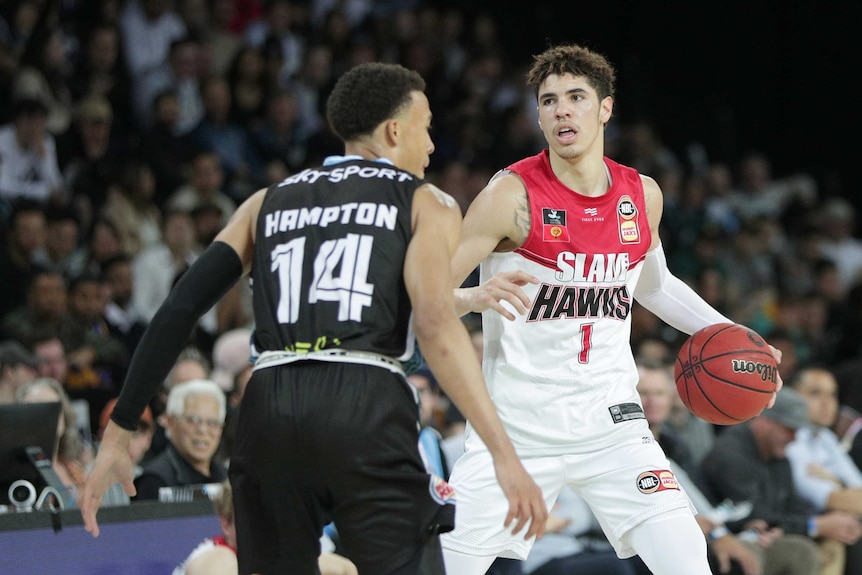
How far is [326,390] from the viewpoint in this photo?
12.1ft

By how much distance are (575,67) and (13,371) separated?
4.41 metres

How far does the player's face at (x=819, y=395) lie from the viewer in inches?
384

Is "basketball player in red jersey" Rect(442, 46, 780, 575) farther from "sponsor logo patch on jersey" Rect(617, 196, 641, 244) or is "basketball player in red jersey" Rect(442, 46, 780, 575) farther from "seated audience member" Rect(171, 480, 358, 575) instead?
"seated audience member" Rect(171, 480, 358, 575)

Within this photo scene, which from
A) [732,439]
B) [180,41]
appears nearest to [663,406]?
[732,439]

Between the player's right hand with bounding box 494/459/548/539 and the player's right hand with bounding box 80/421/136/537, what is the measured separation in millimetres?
1201

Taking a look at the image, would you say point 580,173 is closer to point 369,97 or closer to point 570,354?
point 570,354

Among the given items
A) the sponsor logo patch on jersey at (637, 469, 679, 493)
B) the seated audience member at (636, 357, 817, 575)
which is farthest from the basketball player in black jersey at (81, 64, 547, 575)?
the seated audience member at (636, 357, 817, 575)

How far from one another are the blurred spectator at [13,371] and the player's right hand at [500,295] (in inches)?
169

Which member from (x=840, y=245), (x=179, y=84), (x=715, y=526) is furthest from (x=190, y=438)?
(x=840, y=245)

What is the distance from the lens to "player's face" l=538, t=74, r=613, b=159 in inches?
211

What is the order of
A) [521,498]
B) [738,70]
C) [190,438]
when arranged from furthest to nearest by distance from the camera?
[738,70] → [190,438] → [521,498]

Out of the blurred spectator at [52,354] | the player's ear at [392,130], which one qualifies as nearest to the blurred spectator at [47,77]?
the blurred spectator at [52,354]

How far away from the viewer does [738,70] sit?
17.9 meters

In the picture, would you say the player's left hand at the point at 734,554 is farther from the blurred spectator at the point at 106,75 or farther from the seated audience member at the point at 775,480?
the blurred spectator at the point at 106,75
